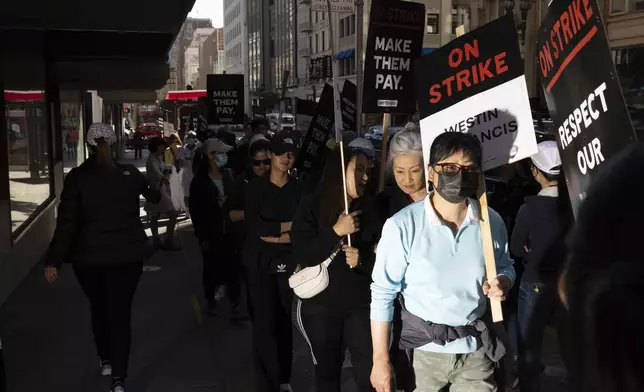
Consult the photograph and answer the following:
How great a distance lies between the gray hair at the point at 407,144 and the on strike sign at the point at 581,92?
126 centimetres

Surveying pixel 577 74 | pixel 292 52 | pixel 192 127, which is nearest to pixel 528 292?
pixel 577 74

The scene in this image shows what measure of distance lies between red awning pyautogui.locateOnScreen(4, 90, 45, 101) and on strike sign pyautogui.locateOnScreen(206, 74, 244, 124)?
14.2 ft

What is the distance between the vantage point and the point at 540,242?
14.4ft

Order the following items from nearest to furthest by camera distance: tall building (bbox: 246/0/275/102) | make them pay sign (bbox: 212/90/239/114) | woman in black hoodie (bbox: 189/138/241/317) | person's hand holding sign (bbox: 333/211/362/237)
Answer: person's hand holding sign (bbox: 333/211/362/237) < woman in black hoodie (bbox: 189/138/241/317) < make them pay sign (bbox: 212/90/239/114) < tall building (bbox: 246/0/275/102)

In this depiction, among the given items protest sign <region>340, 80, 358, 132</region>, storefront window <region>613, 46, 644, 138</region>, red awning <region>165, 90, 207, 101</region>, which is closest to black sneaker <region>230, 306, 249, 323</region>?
protest sign <region>340, 80, 358, 132</region>

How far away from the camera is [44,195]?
1078cm

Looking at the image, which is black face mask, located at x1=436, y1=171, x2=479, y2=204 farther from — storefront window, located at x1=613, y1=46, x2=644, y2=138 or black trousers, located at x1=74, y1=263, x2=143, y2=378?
storefront window, located at x1=613, y1=46, x2=644, y2=138

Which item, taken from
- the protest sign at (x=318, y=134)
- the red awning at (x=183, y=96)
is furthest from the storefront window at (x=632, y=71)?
the protest sign at (x=318, y=134)

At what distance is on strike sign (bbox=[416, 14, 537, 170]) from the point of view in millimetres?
3336

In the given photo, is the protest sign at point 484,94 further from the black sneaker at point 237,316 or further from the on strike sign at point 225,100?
the on strike sign at point 225,100

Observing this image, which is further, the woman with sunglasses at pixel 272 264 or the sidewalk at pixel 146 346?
the sidewalk at pixel 146 346

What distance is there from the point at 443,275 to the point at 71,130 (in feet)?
46.1

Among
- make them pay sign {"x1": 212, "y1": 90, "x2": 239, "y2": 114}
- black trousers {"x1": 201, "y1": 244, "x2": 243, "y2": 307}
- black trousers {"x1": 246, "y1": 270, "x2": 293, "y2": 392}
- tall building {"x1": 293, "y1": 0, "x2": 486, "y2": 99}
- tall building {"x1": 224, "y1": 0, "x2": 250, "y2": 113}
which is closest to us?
black trousers {"x1": 246, "y1": 270, "x2": 293, "y2": 392}

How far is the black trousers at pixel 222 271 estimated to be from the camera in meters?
7.21
